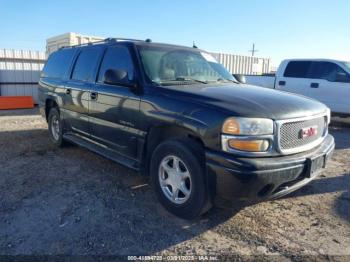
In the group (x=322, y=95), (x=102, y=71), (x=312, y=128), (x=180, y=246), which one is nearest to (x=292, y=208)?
(x=312, y=128)

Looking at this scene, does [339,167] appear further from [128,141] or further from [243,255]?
[128,141]

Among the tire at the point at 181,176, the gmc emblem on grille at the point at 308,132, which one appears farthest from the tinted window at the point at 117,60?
the gmc emblem on grille at the point at 308,132

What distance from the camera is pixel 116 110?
13.1 ft

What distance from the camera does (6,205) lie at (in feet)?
11.6

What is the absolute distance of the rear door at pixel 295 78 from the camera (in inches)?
373

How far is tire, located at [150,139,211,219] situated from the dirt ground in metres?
0.18

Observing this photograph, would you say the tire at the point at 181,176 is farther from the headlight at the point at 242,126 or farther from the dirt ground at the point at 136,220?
the headlight at the point at 242,126

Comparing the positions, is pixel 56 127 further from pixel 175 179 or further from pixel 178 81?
pixel 175 179

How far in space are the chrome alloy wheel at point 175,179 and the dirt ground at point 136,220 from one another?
0.81 ft

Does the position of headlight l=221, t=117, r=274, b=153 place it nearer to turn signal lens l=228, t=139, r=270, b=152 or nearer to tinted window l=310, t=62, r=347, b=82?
turn signal lens l=228, t=139, r=270, b=152

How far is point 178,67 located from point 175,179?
1.58 meters

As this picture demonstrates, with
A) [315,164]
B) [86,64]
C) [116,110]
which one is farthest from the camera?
[86,64]

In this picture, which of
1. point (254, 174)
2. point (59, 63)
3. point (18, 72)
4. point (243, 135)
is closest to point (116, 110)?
point (243, 135)

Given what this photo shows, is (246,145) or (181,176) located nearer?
(246,145)
